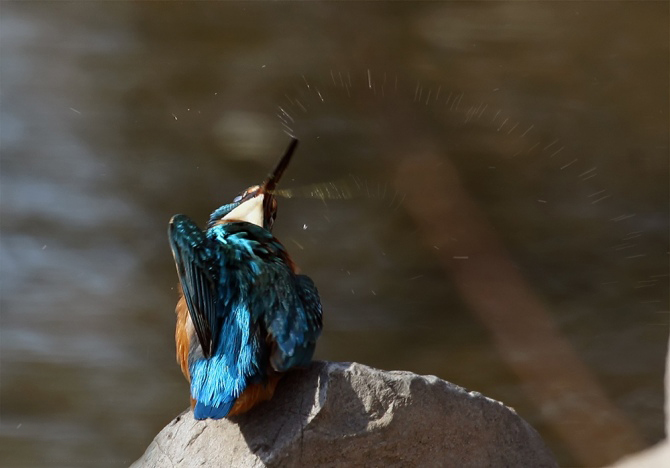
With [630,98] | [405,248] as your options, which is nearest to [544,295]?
[405,248]

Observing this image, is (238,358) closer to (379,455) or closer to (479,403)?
(379,455)

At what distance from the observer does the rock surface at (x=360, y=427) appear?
4.94ft

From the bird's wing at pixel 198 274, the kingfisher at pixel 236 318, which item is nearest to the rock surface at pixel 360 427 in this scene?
the kingfisher at pixel 236 318

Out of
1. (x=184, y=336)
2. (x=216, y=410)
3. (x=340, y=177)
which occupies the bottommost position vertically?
A: (x=340, y=177)

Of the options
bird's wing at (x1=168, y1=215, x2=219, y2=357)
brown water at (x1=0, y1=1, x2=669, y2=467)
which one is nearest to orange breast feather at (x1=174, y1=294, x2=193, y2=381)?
bird's wing at (x1=168, y1=215, x2=219, y2=357)

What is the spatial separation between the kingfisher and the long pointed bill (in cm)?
26

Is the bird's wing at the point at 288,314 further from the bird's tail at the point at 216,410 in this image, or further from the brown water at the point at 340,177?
the brown water at the point at 340,177

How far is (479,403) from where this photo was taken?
1620 mm

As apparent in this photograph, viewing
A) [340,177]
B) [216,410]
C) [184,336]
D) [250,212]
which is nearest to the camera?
[216,410]

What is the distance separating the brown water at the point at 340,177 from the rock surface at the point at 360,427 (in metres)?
1.25

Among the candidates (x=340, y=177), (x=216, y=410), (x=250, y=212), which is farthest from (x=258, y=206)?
(x=340, y=177)

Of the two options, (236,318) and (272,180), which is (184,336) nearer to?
(236,318)

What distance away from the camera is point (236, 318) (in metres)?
1.56

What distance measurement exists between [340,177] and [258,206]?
864 mm
